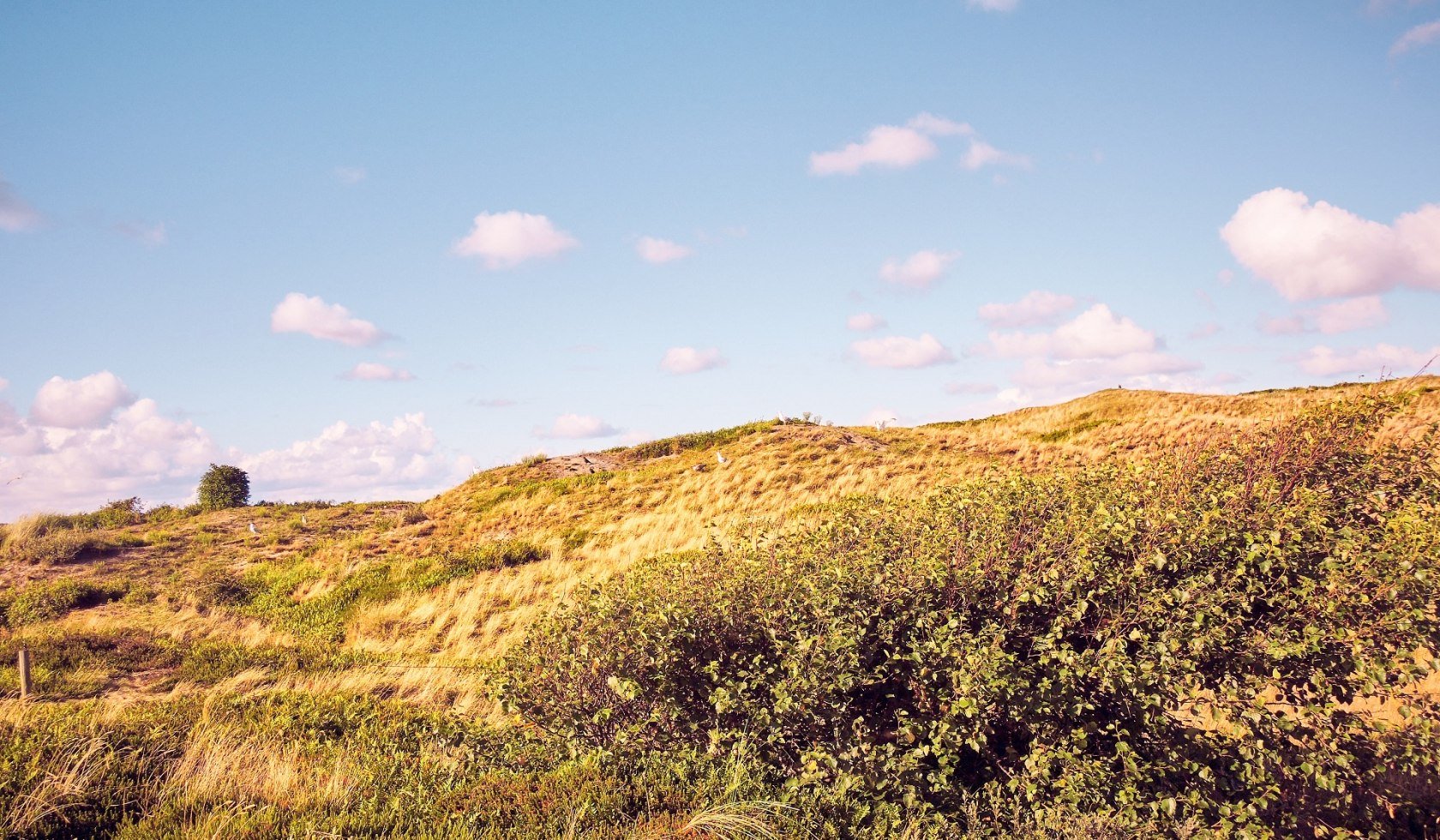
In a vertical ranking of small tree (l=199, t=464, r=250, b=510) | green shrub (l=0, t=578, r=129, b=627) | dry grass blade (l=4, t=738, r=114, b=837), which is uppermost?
small tree (l=199, t=464, r=250, b=510)

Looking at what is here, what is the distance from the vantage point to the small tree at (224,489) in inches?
1287

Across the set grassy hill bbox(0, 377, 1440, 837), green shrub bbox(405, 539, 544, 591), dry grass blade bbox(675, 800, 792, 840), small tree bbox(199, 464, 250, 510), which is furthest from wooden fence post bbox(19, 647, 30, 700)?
small tree bbox(199, 464, 250, 510)

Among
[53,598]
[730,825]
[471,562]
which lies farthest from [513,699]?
[53,598]

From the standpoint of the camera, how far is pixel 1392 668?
6.12 m

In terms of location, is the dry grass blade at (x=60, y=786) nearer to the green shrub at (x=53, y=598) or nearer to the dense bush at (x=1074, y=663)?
the dense bush at (x=1074, y=663)

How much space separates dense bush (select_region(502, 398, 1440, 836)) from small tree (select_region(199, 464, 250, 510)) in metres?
31.9

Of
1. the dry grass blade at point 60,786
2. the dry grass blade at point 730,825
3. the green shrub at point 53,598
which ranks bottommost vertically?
the dry grass blade at point 730,825

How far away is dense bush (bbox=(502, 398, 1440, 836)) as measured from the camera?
223 inches

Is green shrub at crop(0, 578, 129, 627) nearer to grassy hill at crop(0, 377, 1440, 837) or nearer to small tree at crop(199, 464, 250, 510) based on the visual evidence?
grassy hill at crop(0, 377, 1440, 837)

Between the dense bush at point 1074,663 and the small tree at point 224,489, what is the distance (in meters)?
31.9

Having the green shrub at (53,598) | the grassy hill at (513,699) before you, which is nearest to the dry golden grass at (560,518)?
the grassy hill at (513,699)

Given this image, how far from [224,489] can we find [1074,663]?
119ft

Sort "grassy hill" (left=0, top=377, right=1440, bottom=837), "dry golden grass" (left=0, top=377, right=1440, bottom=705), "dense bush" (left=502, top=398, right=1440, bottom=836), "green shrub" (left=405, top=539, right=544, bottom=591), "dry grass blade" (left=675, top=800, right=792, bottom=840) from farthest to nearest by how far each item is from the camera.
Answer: "green shrub" (left=405, top=539, right=544, bottom=591)
"dry golden grass" (left=0, top=377, right=1440, bottom=705)
"dense bush" (left=502, top=398, right=1440, bottom=836)
"grassy hill" (left=0, top=377, right=1440, bottom=837)
"dry grass blade" (left=675, top=800, right=792, bottom=840)

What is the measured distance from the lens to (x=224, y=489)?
33125 mm
